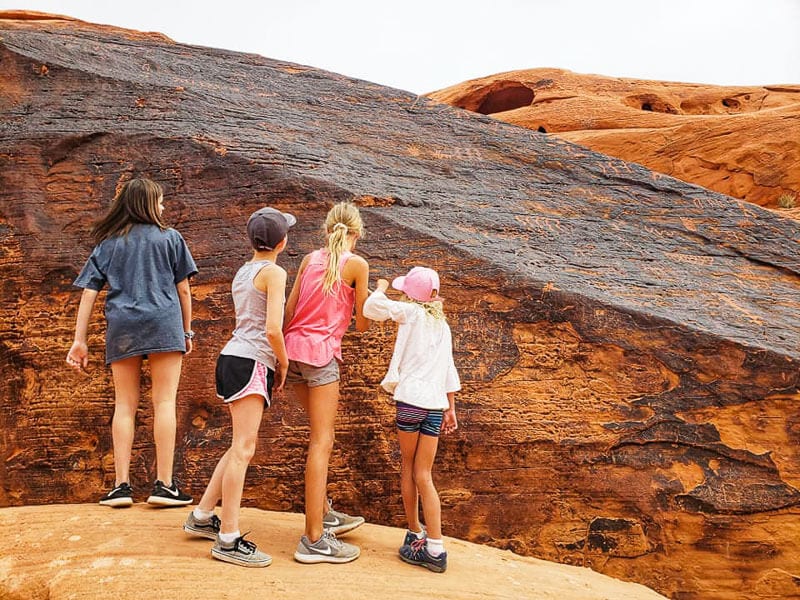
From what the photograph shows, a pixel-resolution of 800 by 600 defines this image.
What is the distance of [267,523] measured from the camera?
5.06 m

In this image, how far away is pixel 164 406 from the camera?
15.7 feet

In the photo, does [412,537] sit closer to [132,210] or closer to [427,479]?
[427,479]

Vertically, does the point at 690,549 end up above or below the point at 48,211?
below

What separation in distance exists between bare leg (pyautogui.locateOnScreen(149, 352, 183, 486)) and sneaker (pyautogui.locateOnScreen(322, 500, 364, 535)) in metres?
1.03

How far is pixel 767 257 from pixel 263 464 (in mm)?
4894

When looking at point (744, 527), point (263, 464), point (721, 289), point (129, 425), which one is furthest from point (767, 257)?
point (129, 425)

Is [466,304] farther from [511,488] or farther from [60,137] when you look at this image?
[60,137]

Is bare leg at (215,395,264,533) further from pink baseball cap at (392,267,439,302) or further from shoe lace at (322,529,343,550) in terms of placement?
pink baseball cap at (392,267,439,302)

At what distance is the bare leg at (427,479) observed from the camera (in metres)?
4.43

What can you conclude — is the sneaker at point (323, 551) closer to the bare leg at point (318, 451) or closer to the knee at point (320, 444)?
the bare leg at point (318, 451)

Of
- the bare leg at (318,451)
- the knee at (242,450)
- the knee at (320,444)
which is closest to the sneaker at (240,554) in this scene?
the bare leg at (318,451)

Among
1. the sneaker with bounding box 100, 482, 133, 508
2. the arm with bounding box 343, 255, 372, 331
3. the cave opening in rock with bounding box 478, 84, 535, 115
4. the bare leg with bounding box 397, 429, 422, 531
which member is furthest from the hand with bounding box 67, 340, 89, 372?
the cave opening in rock with bounding box 478, 84, 535, 115

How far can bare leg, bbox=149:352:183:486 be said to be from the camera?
4.75 m

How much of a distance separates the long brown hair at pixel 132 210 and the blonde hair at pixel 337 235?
3.92 feet
